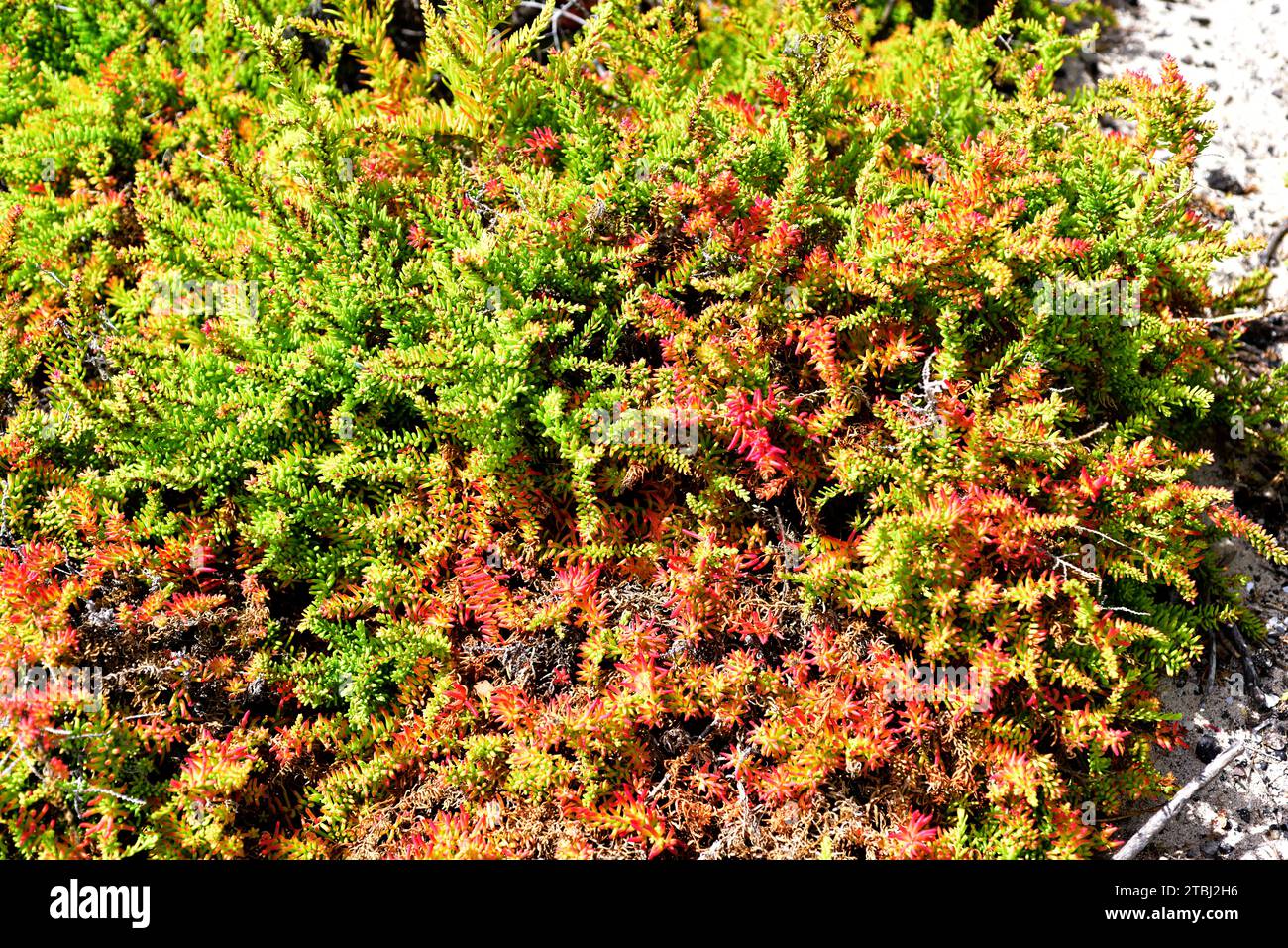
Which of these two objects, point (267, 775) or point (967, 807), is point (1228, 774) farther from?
point (267, 775)

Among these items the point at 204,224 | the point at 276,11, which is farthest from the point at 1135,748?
the point at 276,11

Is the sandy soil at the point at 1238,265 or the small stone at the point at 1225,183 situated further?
the small stone at the point at 1225,183

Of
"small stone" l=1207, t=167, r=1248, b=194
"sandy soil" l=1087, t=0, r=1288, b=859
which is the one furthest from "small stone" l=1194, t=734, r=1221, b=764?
"small stone" l=1207, t=167, r=1248, b=194

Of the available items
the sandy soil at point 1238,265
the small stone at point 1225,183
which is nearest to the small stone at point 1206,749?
the sandy soil at point 1238,265

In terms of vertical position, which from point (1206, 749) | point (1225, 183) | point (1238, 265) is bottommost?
Result: point (1206, 749)

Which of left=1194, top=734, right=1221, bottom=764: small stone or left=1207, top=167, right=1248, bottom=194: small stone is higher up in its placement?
left=1207, top=167, right=1248, bottom=194: small stone

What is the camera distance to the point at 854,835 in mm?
2686

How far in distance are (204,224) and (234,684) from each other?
67.6 inches

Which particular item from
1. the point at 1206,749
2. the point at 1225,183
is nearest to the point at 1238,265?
the point at 1225,183

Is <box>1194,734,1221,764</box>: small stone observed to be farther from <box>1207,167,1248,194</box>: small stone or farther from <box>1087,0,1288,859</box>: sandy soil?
<box>1207,167,1248,194</box>: small stone

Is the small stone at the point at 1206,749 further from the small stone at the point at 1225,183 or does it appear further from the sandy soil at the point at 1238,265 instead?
the small stone at the point at 1225,183

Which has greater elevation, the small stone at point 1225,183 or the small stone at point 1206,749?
the small stone at point 1225,183

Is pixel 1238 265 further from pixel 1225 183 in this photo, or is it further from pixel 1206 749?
pixel 1206 749

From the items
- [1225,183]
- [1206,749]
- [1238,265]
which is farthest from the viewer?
[1225,183]
